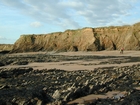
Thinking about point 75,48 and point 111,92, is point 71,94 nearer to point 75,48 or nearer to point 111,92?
point 111,92

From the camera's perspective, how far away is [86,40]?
62500mm

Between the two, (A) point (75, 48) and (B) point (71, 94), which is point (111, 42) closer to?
(A) point (75, 48)

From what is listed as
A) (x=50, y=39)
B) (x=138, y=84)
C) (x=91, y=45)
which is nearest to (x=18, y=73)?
(x=138, y=84)

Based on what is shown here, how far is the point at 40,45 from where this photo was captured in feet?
248

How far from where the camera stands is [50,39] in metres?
73.4

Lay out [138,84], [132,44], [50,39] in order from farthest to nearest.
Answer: [50,39], [132,44], [138,84]

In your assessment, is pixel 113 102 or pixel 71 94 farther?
pixel 71 94

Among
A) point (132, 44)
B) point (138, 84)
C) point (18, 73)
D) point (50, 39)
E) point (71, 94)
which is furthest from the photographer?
point (50, 39)

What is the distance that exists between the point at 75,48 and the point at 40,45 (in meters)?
16.8

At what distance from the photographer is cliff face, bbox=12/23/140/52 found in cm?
5399

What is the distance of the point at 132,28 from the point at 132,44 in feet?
18.2

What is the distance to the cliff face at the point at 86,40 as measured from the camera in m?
54.0

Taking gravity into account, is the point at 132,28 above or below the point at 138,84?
above

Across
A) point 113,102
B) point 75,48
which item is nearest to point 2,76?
point 113,102
